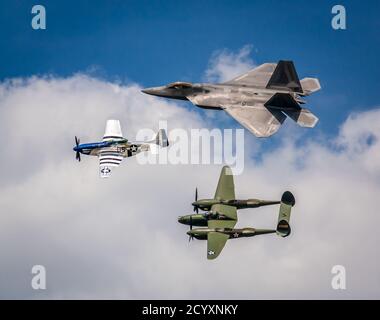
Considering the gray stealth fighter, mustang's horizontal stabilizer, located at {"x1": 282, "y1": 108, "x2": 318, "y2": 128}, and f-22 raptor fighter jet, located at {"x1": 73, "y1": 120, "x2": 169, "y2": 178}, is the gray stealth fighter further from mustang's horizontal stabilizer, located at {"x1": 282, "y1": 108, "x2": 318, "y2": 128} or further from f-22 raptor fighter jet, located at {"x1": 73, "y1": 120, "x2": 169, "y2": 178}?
f-22 raptor fighter jet, located at {"x1": 73, "y1": 120, "x2": 169, "y2": 178}

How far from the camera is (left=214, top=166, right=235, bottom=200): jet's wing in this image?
301 ft

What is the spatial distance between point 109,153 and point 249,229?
60.5 ft

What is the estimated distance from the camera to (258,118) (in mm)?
88312

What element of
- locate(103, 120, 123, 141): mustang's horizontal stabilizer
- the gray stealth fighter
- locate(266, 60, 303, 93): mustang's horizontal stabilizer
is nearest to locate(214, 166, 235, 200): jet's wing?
the gray stealth fighter

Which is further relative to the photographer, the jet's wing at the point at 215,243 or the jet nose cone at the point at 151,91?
the jet nose cone at the point at 151,91

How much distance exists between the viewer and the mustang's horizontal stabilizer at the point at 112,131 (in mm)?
98750

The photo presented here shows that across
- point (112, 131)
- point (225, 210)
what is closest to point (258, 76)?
point (225, 210)

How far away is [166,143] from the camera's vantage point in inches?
3893

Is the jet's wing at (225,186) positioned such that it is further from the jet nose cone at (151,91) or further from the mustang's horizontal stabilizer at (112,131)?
the mustang's horizontal stabilizer at (112,131)

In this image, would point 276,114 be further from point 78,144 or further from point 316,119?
point 78,144

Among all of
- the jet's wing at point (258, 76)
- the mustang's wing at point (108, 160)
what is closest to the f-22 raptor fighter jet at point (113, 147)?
the mustang's wing at point (108, 160)

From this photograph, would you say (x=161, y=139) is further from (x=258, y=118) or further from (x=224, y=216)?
(x=258, y=118)

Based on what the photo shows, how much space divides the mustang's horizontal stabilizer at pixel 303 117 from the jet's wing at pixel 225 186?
984cm

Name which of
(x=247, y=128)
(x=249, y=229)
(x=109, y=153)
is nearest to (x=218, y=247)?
(x=249, y=229)
